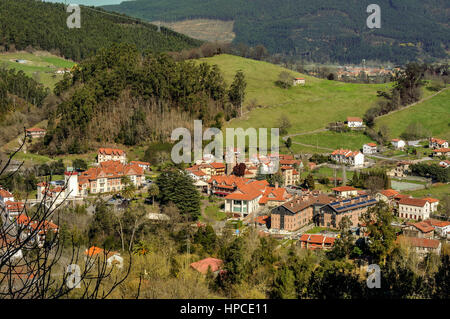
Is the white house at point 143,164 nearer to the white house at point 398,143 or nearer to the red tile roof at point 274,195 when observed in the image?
the red tile roof at point 274,195

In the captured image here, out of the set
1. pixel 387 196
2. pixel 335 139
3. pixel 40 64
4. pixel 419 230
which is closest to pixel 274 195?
pixel 387 196

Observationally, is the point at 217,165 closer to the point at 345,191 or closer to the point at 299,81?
the point at 345,191

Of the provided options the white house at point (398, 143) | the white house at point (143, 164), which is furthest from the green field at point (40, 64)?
the white house at point (398, 143)

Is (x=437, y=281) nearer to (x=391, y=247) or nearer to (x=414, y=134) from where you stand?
(x=391, y=247)

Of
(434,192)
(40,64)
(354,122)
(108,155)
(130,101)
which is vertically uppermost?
(40,64)

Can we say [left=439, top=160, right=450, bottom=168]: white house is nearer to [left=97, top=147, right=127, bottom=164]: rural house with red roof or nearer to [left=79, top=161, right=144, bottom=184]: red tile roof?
[left=79, top=161, right=144, bottom=184]: red tile roof

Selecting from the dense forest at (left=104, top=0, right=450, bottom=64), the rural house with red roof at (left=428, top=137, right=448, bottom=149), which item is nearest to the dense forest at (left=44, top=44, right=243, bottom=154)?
the rural house with red roof at (left=428, top=137, right=448, bottom=149)
